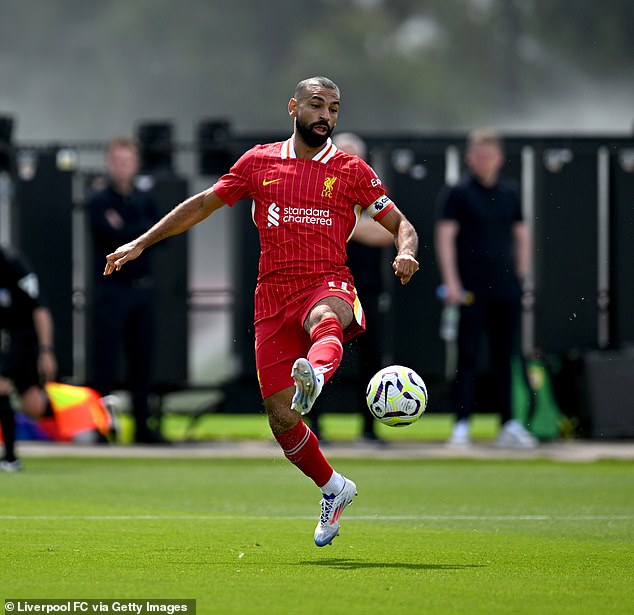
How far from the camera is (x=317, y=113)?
8.97m

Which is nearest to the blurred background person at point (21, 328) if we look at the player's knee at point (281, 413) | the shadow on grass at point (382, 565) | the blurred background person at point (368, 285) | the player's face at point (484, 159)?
the blurred background person at point (368, 285)

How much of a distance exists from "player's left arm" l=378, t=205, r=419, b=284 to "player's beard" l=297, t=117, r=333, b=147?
525mm

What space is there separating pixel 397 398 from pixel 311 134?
1.49m

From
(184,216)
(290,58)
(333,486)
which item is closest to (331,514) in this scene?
(333,486)

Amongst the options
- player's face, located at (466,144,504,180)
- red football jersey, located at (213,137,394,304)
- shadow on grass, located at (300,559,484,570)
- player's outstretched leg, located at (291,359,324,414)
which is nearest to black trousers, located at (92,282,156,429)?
player's face, located at (466,144,504,180)

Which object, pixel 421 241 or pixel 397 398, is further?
pixel 421 241

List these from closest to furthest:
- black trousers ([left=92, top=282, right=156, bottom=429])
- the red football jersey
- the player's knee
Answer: the player's knee → the red football jersey → black trousers ([left=92, top=282, right=156, bottom=429])

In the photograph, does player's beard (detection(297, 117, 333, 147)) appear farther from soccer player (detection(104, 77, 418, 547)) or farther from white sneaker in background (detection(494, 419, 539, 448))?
white sneaker in background (detection(494, 419, 539, 448))

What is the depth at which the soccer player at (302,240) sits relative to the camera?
8.80 m

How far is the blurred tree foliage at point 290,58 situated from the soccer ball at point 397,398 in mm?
33606

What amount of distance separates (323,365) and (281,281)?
0.84 metres

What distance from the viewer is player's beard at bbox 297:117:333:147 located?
8969mm

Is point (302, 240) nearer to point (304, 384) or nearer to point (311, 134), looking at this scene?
point (311, 134)

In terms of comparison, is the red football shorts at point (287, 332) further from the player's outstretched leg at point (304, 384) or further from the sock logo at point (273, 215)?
the player's outstretched leg at point (304, 384)
